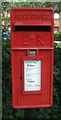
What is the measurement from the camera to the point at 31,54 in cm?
269

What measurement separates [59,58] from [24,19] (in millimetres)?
1349

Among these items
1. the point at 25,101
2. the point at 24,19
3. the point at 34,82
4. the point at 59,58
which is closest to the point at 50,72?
the point at 34,82

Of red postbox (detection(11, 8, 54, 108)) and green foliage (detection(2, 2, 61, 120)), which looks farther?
green foliage (detection(2, 2, 61, 120))

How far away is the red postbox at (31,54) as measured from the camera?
103 inches

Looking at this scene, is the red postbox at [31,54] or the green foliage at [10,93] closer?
the red postbox at [31,54]

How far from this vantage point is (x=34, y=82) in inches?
109

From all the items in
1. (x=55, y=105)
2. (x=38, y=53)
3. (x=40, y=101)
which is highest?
(x=38, y=53)

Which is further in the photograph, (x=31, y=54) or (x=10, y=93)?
(x=10, y=93)

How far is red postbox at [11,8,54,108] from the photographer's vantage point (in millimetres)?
2625

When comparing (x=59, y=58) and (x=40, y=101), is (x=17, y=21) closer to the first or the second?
(x=40, y=101)

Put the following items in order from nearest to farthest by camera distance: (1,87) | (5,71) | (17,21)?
(17,21), (1,87), (5,71)

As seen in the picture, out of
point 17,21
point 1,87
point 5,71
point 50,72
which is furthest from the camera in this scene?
point 5,71

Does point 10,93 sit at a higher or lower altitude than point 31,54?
lower

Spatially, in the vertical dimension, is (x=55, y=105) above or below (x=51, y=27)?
below
